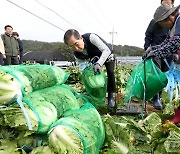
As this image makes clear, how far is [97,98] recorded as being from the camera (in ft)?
13.3

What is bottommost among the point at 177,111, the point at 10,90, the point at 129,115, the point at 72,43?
the point at 129,115

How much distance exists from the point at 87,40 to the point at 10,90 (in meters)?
2.03

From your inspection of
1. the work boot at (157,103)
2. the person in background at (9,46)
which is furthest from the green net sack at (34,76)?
the person in background at (9,46)

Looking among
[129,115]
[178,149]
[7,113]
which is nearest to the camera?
[178,149]

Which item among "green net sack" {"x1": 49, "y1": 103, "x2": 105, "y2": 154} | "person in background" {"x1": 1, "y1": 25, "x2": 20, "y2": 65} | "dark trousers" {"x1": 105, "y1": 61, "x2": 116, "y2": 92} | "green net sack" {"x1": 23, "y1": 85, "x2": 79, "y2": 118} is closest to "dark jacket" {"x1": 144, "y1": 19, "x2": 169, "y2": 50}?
"dark trousers" {"x1": 105, "y1": 61, "x2": 116, "y2": 92}

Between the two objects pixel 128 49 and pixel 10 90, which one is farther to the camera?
pixel 128 49

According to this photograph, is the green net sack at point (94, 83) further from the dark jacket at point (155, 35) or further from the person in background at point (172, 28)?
the dark jacket at point (155, 35)

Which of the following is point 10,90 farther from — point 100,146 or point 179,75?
point 179,75

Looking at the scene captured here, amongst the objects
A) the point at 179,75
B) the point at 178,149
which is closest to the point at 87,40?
the point at 179,75

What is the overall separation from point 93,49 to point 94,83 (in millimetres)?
495

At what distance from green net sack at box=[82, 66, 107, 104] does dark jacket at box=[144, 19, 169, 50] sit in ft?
4.03

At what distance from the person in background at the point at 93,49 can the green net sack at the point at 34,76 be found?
1.64ft

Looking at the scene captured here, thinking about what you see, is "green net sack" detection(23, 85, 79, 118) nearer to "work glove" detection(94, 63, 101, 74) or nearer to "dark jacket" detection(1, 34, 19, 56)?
"work glove" detection(94, 63, 101, 74)

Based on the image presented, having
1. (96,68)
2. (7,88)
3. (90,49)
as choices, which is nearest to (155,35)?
(90,49)
